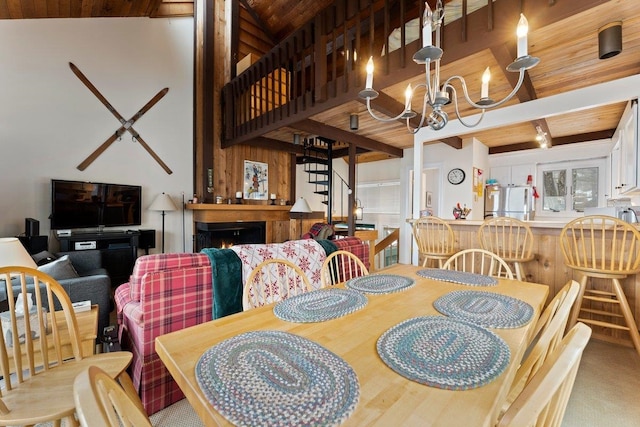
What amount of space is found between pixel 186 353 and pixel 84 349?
1.05m

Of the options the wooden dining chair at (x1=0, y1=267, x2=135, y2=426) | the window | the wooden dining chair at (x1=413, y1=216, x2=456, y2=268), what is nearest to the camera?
the wooden dining chair at (x1=0, y1=267, x2=135, y2=426)

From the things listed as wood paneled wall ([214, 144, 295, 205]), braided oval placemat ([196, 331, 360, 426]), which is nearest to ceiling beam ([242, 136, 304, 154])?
wood paneled wall ([214, 144, 295, 205])

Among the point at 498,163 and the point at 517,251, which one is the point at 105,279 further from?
the point at 498,163

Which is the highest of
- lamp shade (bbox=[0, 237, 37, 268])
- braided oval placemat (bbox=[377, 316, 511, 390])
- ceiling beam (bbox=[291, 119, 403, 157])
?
ceiling beam (bbox=[291, 119, 403, 157])

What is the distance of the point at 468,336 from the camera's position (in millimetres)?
915

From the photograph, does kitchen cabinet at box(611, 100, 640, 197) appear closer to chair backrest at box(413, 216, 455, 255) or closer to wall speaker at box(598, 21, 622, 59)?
wall speaker at box(598, 21, 622, 59)

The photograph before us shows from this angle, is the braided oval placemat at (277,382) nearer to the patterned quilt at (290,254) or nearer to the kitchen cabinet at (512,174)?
the patterned quilt at (290,254)

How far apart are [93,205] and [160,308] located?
3110 millimetres

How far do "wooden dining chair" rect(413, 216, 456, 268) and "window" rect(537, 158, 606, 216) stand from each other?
121 inches

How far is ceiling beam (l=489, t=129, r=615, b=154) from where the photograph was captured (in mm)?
4281

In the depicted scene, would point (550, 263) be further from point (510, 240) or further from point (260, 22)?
point (260, 22)

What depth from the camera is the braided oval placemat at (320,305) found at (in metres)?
1.10

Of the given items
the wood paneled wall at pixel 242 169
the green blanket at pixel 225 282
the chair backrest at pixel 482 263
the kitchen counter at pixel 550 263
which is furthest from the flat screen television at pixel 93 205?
the kitchen counter at pixel 550 263

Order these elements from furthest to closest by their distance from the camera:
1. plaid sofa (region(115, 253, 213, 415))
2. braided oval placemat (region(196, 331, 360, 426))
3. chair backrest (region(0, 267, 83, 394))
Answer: plaid sofa (region(115, 253, 213, 415)), chair backrest (region(0, 267, 83, 394)), braided oval placemat (region(196, 331, 360, 426))
